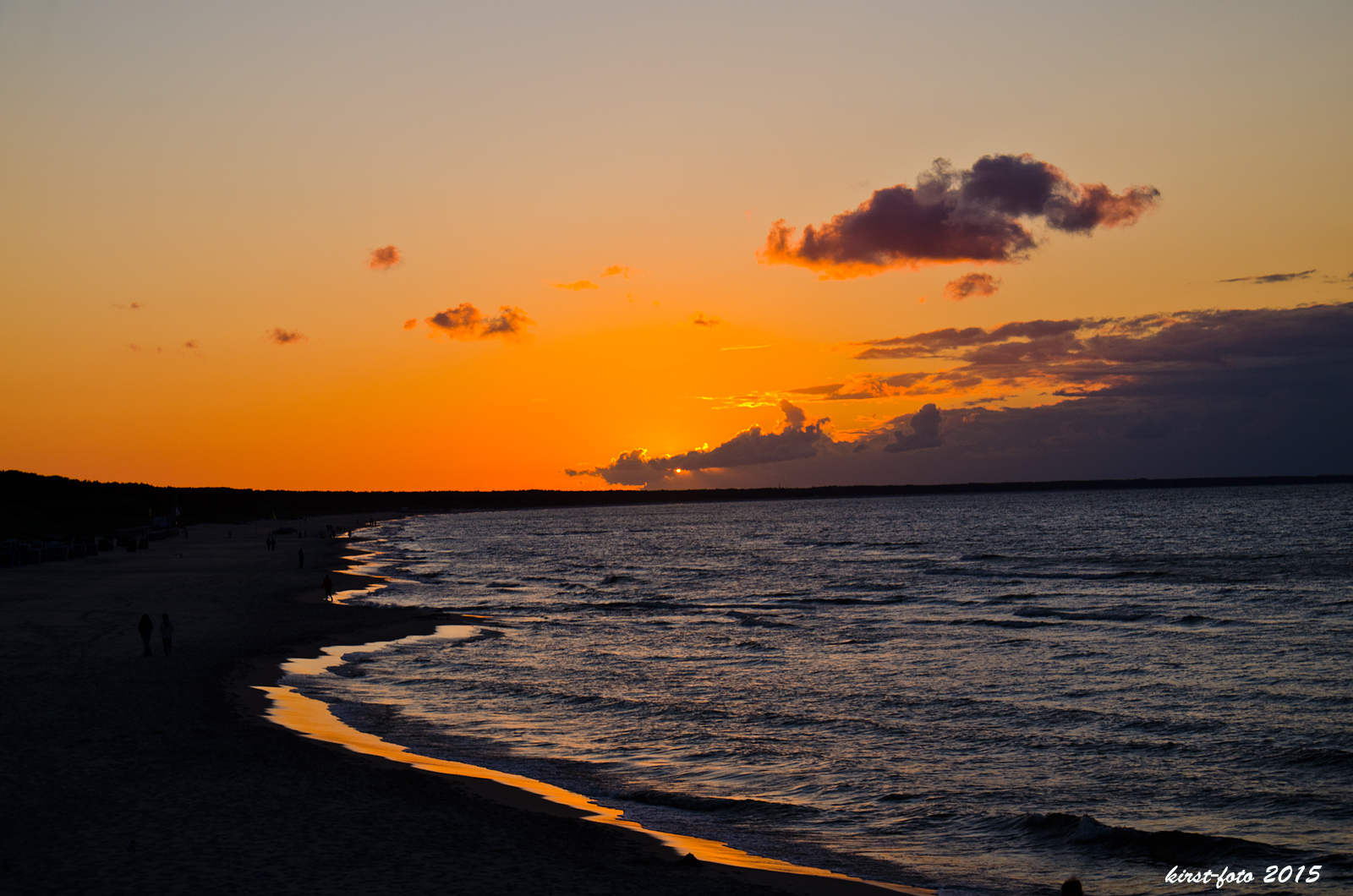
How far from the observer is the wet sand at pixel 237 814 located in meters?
12.1

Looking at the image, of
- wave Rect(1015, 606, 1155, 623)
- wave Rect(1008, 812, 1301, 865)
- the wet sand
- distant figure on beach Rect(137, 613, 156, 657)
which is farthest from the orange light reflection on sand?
wave Rect(1015, 606, 1155, 623)

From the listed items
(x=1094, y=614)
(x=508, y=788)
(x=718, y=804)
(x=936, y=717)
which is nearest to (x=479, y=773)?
(x=508, y=788)

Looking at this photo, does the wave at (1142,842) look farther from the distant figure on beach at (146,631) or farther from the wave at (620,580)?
the wave at (620,580)

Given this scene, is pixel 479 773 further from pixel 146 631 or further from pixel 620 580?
pixel 620 580

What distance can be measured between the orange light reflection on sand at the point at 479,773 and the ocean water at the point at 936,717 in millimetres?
436

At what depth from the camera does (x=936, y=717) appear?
23.5 metres

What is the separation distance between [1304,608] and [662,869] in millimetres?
41152

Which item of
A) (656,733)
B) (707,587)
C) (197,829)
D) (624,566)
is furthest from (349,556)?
(197,829)

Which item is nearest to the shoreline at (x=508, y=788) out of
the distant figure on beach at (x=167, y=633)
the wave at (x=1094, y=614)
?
the distant figure on beach at (x=167, y=633)

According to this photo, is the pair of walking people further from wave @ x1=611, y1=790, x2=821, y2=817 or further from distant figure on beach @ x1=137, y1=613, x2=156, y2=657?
wave @ x1=611, y1=790, x2=821, y2=817

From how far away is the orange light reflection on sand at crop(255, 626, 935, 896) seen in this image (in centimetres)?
1385

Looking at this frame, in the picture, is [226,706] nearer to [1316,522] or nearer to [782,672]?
[782,672]

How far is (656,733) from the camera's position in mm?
22234

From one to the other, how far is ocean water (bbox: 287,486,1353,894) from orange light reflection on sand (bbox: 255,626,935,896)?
436mm
